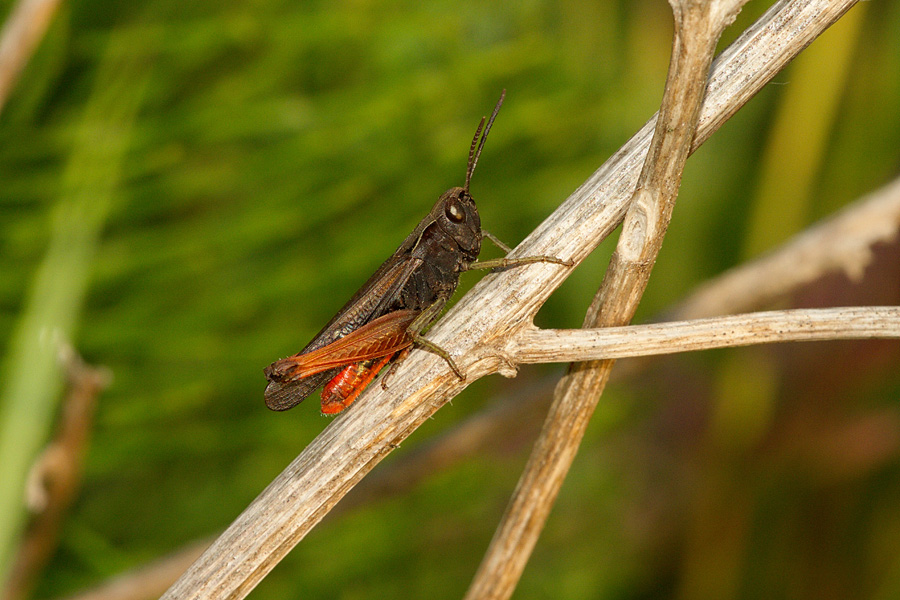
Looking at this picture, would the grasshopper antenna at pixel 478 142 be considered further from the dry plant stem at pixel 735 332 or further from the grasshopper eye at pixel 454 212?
the dry plant stem at pixel 735 332

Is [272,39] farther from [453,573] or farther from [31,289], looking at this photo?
[453,573]

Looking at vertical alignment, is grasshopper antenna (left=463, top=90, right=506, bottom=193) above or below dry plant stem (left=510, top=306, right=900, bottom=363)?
above

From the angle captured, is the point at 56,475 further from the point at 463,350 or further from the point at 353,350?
the point at 463,350

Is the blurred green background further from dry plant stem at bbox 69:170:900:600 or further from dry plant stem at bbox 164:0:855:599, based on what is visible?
dry plant stem at bbox 164:0:855:599

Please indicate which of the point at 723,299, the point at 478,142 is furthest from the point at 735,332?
the point at 478,142

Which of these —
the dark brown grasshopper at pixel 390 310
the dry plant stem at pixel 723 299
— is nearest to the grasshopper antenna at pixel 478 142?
the dark brown grasshopper at pixel 390 310

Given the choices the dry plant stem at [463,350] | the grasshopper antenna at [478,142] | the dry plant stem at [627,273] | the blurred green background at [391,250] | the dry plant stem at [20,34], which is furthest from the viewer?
the grasshopper antenna at [478,142]

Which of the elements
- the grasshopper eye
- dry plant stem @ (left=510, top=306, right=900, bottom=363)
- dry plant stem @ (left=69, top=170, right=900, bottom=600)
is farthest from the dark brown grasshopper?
dry plant stem @ (left=510, top=306, right=900, bottom=363)
